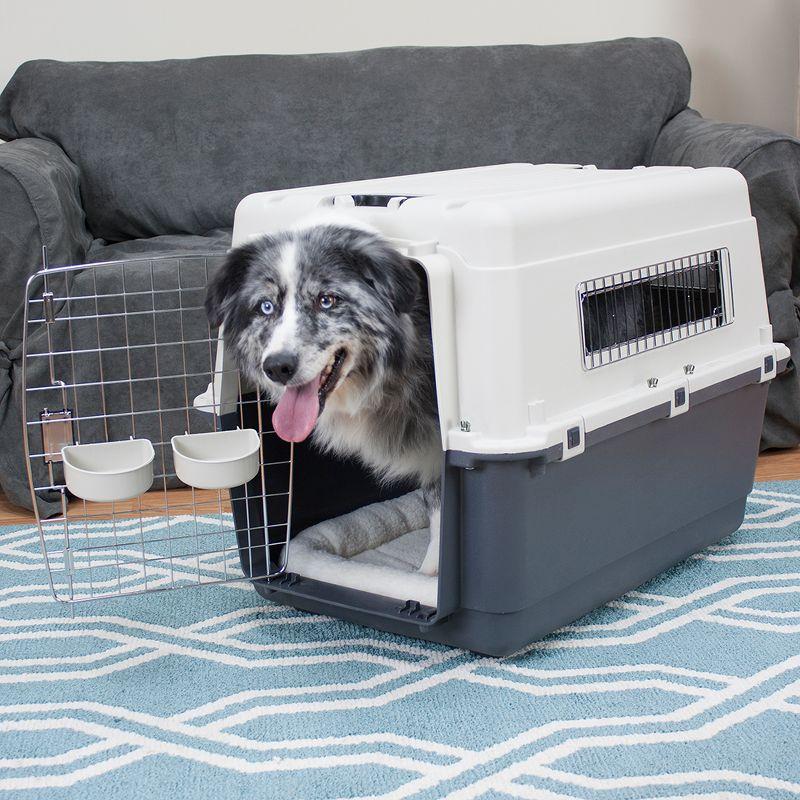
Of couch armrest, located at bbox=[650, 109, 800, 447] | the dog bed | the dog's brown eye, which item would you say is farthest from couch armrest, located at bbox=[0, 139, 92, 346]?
couch armrest, located at bbox=[650, 109, 800, 447]

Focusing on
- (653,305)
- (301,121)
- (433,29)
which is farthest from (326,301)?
(433,29)

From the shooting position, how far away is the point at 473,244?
1604mm

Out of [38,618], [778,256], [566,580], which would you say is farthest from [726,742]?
[778,256]

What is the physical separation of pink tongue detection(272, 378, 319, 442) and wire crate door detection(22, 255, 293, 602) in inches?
4.0

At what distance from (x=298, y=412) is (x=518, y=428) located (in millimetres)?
354

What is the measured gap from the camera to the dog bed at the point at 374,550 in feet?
5.95

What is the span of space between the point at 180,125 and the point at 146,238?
1.14 feet

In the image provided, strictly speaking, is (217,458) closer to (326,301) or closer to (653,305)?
(326,301)

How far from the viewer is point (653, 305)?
1.86m

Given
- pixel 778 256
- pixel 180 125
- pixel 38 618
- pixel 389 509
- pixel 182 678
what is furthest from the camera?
pixel 180 125

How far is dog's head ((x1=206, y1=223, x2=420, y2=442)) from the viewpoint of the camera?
1.65 meters

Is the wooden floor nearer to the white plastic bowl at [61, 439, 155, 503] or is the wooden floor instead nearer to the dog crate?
the dog crate

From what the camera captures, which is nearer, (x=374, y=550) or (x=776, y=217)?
(x=374, y=550)

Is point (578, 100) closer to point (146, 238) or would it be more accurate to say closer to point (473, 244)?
point (146, 238)
